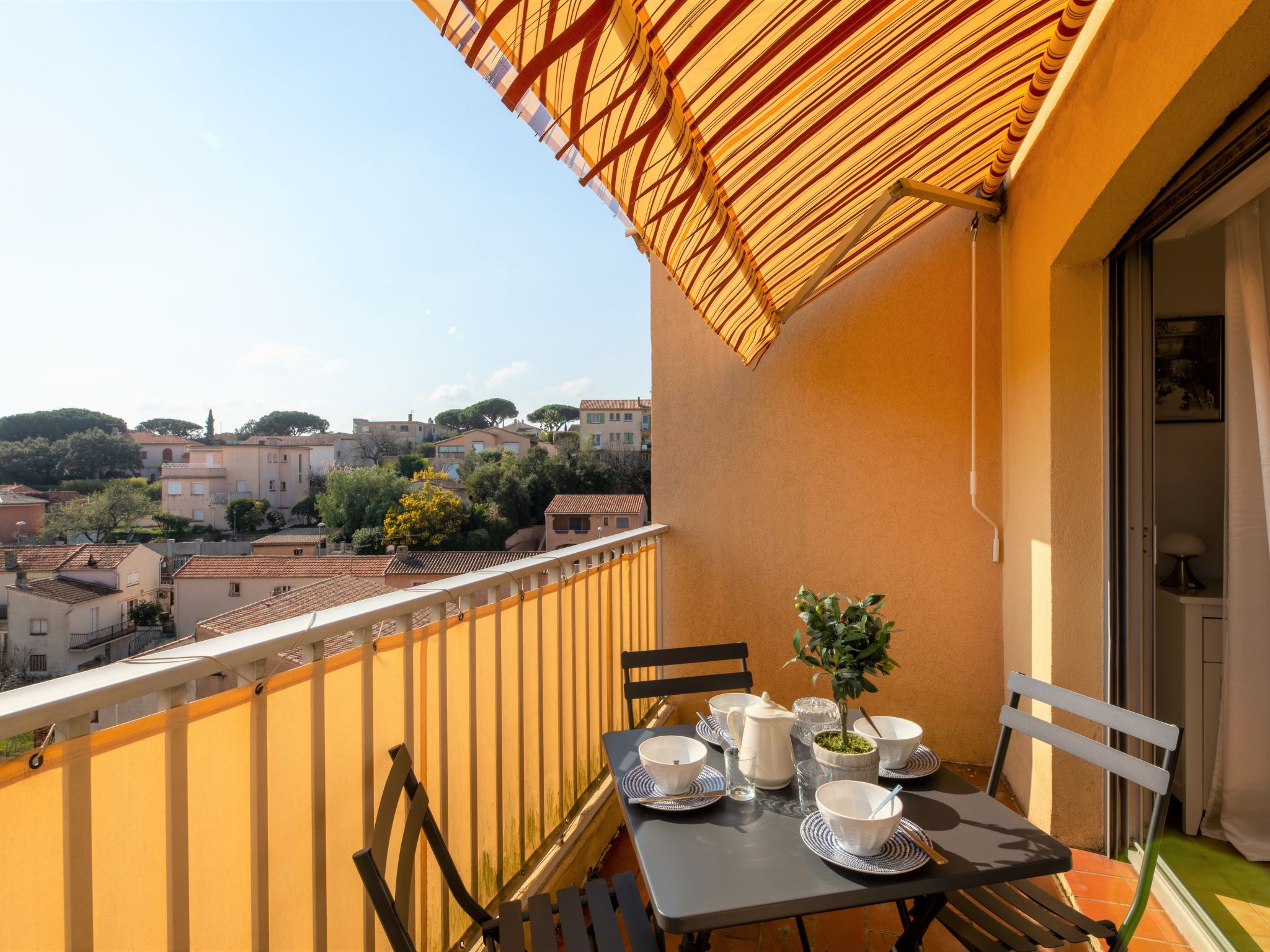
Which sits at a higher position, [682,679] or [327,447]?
[327,447]

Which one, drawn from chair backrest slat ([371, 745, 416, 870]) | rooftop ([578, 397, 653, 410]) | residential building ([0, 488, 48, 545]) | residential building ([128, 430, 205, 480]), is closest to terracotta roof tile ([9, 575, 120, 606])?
residential building ([0, 488, 48, 545])

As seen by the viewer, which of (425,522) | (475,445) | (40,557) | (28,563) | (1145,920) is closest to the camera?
(1145,920)

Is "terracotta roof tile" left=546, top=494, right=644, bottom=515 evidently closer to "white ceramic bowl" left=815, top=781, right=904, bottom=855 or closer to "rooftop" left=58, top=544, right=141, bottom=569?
"rooftop" left=58, top=544, right=141, bottom=569

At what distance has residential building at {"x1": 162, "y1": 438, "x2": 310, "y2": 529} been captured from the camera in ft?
95.1

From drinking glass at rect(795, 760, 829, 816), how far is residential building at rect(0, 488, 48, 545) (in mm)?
21239

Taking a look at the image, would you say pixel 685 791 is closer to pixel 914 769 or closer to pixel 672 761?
pixel 672 761

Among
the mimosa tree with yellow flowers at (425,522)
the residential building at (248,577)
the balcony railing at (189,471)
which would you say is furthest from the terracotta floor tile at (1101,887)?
the balcony railing at (189,471)

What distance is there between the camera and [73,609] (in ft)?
50.4

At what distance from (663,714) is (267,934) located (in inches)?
113

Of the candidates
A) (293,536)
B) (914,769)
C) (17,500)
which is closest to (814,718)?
(914,769)

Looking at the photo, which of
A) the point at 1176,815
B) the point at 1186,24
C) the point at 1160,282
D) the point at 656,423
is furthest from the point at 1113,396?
the point at 656,423

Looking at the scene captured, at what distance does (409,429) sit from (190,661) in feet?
153

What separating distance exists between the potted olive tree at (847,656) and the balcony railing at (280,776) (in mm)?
931

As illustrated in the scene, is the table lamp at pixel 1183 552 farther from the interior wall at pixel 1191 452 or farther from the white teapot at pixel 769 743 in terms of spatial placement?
the white teapot at pixel 769 743
